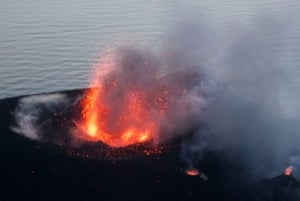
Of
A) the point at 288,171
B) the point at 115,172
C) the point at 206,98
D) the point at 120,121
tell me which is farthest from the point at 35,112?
the point at 288,171

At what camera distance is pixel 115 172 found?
97.3 feet

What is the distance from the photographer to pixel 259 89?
1657 inches

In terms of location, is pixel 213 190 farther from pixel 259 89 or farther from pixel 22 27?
pixel 22 27

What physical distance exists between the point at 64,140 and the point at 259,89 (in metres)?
19.4

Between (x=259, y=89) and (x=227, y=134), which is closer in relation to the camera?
(x=227, y=134)

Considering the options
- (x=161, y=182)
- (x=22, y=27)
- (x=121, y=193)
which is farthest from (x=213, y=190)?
(x=22, y=27)

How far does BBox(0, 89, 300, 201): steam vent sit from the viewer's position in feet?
92.6

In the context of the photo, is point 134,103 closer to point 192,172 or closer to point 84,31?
point 192,172

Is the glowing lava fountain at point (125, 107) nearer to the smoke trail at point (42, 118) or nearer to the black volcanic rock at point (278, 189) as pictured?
the smoke trail at point (42, 118)

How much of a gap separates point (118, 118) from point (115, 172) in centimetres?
983

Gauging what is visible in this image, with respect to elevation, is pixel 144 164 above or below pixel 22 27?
below

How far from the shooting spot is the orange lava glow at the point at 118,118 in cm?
3625

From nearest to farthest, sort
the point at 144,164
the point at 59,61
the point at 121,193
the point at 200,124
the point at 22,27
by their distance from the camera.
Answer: the point at 121,193, the point at 144,164, the point at 200,124, the point at 59,61, the point at 22,27

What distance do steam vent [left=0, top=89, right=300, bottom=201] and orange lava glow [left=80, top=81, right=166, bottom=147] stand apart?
283mm
